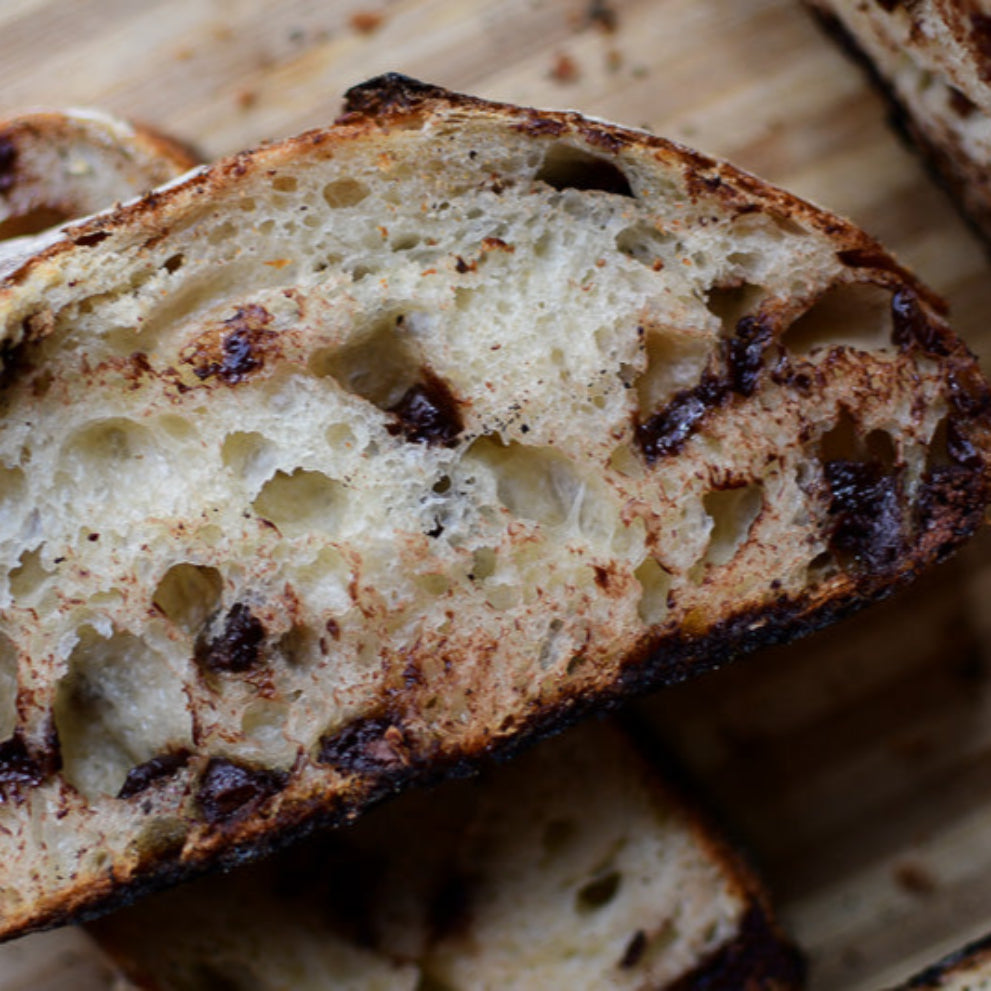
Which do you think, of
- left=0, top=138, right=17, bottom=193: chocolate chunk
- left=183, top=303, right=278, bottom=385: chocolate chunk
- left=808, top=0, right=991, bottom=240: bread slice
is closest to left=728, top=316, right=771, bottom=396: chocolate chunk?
left=808, top=0, right=991, bottom=240: bread slice

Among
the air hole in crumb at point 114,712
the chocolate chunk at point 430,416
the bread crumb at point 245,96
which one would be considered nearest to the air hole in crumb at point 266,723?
the air hole in crumb at point 114,712

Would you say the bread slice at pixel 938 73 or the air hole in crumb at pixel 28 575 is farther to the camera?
the bread slice at pixel 938 73

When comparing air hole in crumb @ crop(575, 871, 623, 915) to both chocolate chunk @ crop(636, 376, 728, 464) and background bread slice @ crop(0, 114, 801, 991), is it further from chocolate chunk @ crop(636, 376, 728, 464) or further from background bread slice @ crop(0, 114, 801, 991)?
chocolate chunk @ crop(636, 376, 728, 464)

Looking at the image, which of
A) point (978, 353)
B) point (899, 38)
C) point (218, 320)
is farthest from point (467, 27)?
point (978, 353)

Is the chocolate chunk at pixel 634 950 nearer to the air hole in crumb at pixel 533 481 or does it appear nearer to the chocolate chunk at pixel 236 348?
the air hole in crumb at pixel 533 481

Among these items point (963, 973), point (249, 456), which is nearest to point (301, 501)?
point (249, 456)

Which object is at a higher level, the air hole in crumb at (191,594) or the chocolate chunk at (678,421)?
the chocolate chunk at (678,421)

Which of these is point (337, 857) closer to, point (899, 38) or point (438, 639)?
point (438, 639)
